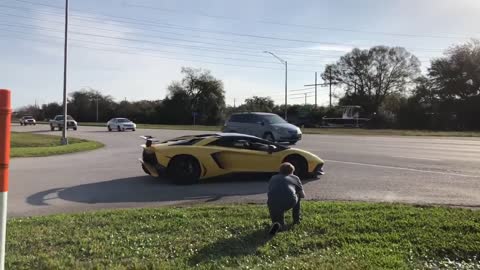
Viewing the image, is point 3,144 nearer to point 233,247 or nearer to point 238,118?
point 233,247

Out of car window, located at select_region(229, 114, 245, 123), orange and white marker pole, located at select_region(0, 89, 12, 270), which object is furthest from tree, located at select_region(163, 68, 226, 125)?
orange and white marker pole, located at select_region(0, 89, 12, 270)

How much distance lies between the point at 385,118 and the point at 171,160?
72365 mm

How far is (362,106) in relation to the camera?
3826 inches

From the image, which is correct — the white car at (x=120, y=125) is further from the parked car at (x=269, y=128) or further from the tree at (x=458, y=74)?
the tree at (x=458, y=74)

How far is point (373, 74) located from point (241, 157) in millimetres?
92081

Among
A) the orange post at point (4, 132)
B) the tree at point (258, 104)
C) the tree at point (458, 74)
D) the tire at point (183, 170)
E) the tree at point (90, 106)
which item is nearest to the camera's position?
the orange post at point (4, 132)

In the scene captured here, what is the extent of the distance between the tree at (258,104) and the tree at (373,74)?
14266 mm

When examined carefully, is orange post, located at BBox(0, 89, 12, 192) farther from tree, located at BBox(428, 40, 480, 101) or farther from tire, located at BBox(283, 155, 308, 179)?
tree, located at BBox(428, 40, 480, 101)

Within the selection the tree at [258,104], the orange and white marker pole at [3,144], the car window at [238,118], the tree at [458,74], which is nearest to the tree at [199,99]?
the tree at [258,104]

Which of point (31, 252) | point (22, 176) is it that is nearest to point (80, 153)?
point (22, 176)

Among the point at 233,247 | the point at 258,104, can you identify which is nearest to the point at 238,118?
the point at 233,247

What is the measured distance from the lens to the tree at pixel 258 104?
95.7m

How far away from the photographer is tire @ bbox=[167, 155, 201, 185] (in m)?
12.7

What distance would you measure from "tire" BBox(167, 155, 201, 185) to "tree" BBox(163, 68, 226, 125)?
91.4 meters
